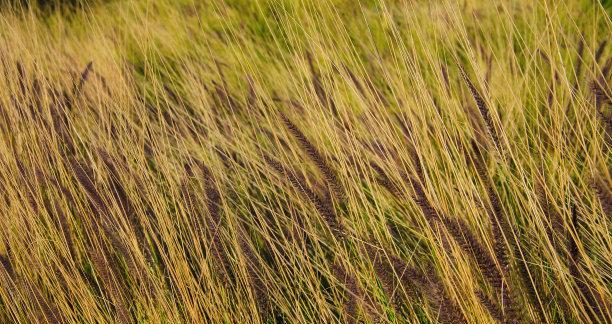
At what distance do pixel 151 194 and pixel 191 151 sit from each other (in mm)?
535

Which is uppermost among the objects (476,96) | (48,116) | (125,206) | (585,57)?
(48,116)

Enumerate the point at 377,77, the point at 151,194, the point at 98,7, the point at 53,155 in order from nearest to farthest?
the point at 151,194, the point at 53,155, the point at 377,77, the point at 98,7

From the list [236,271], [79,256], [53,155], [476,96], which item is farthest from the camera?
[53,155]

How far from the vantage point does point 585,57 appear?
2.10 meters

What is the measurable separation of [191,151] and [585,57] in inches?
50.9

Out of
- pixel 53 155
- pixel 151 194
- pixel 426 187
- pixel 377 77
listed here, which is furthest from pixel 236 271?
pixel 377 77

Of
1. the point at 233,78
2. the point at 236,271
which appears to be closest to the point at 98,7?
the point at 233,78

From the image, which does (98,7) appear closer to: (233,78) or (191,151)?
(233,78)

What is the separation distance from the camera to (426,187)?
50.4 inches

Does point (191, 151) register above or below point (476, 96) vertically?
below

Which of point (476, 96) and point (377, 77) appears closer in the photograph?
point (476, 96)

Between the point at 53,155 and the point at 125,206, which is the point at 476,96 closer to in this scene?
the point at 125,206

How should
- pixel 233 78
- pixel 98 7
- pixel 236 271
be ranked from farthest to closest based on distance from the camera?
pixel 98 7, pixel 233 78, pixel 236 271

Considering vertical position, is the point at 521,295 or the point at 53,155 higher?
the point at 53,155
